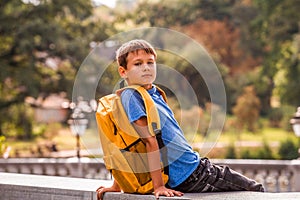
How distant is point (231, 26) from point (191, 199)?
48599 millimetres

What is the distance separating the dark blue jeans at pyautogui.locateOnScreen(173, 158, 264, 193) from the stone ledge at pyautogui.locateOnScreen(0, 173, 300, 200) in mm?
80

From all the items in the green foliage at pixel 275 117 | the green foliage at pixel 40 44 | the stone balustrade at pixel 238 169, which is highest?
the green foliage at pixel 275 117

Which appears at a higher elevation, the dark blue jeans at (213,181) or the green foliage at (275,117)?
the green foliage at (275,117)

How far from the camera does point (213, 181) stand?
3.45m

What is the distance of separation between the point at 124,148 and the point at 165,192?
35cm

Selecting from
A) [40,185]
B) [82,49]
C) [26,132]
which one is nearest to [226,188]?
[40,185]

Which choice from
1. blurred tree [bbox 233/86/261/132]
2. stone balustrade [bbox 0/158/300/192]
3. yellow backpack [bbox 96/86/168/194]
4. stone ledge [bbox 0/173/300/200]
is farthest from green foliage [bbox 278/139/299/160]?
yellow backpack [bbox 96/86/168/194]

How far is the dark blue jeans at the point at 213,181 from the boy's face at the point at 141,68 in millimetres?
554

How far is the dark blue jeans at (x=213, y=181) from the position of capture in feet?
11.3

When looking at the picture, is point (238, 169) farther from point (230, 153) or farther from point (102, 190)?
point (230, 153)

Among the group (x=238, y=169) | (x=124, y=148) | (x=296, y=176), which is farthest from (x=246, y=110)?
(x=124, y=148)

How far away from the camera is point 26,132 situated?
35250 millimetres

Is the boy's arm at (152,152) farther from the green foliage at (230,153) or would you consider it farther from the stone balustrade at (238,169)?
the green foliage at (230,153)

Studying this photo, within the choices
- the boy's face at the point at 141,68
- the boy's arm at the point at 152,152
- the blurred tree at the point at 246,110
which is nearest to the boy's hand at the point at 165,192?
the boy's arm at the point at 152,152
